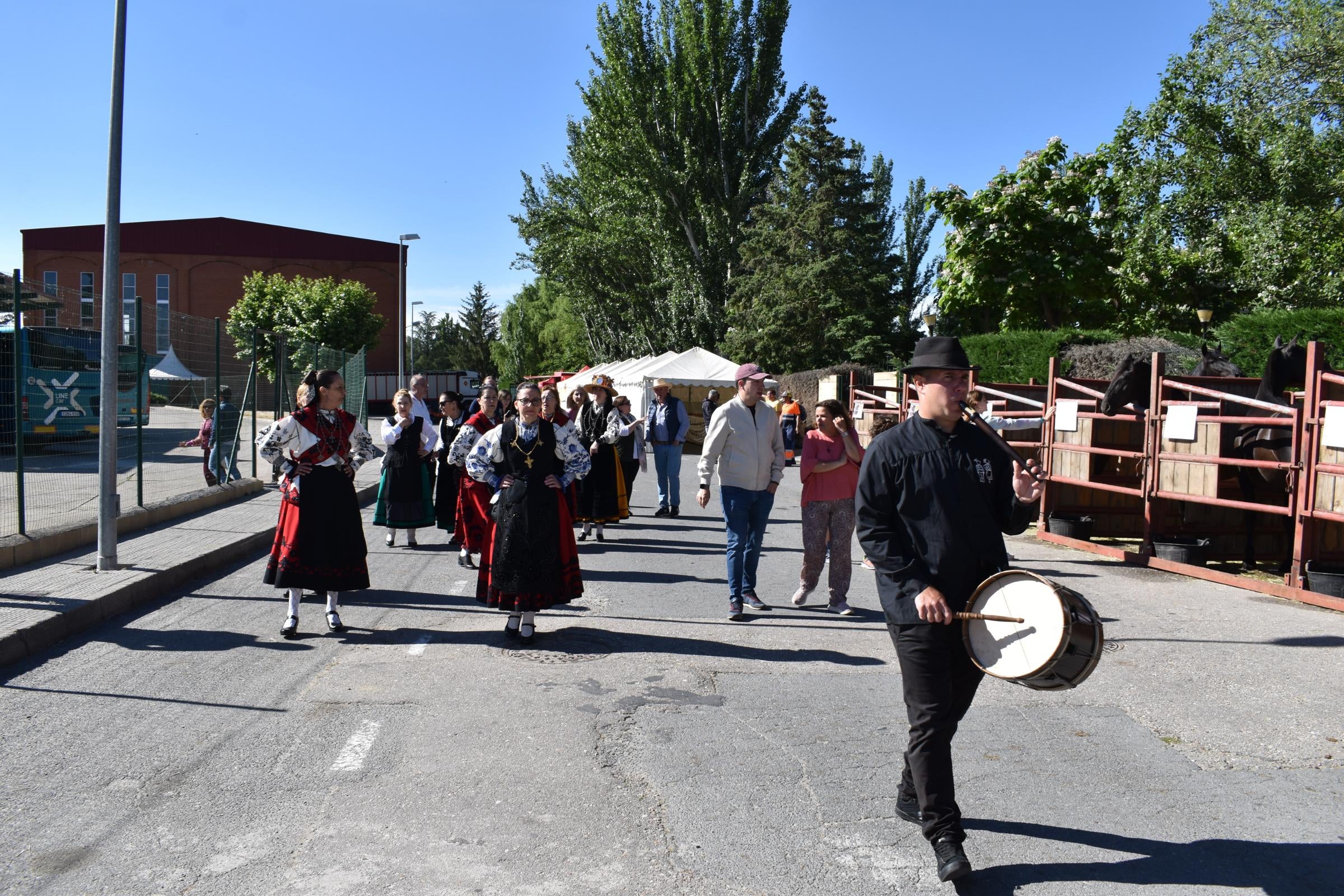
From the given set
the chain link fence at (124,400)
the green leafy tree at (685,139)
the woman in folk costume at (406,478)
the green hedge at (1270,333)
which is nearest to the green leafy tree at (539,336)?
the green leafy tree at (685,139)

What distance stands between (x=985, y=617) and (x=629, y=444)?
1103 cm

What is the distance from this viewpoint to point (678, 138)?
40094mm

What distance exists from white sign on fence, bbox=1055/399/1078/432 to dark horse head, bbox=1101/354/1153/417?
1165 mm

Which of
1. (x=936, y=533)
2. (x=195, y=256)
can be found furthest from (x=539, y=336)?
(x=936, y=533)

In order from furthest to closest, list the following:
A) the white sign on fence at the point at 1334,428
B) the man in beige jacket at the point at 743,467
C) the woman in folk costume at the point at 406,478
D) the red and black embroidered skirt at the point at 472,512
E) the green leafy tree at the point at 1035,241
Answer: the green leafy tree at the point at 1035,241, the woman in folk costume at the point at 406,478, the red and black embroidered skirt at the point at 472,512, the white sign on fence at the point at 1334,428, the man in beige jacket at the point at 743,467

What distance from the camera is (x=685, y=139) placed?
4003 cm

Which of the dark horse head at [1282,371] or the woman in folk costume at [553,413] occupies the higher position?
the dark horse head at [1282,371]

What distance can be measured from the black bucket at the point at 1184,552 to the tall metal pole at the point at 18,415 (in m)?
10.9

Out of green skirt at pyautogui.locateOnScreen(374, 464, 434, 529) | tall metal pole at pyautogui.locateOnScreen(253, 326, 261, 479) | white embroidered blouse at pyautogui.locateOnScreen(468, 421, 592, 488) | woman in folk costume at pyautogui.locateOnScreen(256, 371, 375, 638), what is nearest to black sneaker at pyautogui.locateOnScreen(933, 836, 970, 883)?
white embroidered blouse at pyautogui.locateOnScreen(468, 421, 592, 488)

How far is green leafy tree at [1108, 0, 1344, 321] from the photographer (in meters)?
24.4

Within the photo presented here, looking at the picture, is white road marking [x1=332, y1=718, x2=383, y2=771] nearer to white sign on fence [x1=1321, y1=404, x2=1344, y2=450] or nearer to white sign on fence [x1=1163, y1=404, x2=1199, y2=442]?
white sign on fence [x1=1321, y1=404, x2=1344, y2=450]

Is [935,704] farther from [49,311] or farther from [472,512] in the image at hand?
[49,311]

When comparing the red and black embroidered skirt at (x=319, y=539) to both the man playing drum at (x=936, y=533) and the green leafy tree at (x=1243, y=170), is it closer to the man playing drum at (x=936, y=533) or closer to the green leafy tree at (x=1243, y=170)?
the man playing drum at (x=936, y=533)

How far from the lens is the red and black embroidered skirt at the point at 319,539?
24.3 feet
